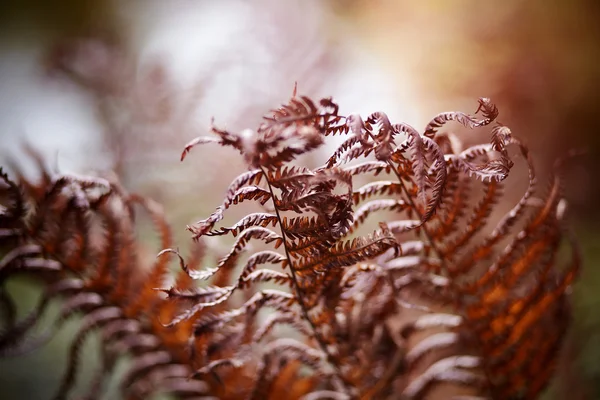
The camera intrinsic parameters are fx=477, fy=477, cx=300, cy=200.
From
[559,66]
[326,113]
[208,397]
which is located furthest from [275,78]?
[326,113]

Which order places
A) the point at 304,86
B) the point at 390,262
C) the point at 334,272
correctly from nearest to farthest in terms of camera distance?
the point at 334,272 → the point at 390,262 → the point at 304,86

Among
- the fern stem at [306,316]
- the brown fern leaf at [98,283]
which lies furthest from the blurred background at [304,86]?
the fern stem at [306,316]

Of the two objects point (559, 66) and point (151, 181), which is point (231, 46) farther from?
point (559, 66)

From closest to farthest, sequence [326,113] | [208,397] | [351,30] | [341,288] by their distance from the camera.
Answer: [326,113]
[341,288]
[208,397]
[351,30]

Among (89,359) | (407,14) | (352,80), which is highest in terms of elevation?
(407,14)

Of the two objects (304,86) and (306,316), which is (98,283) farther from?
(304,86)

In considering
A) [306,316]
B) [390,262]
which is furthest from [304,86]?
[306,316]
